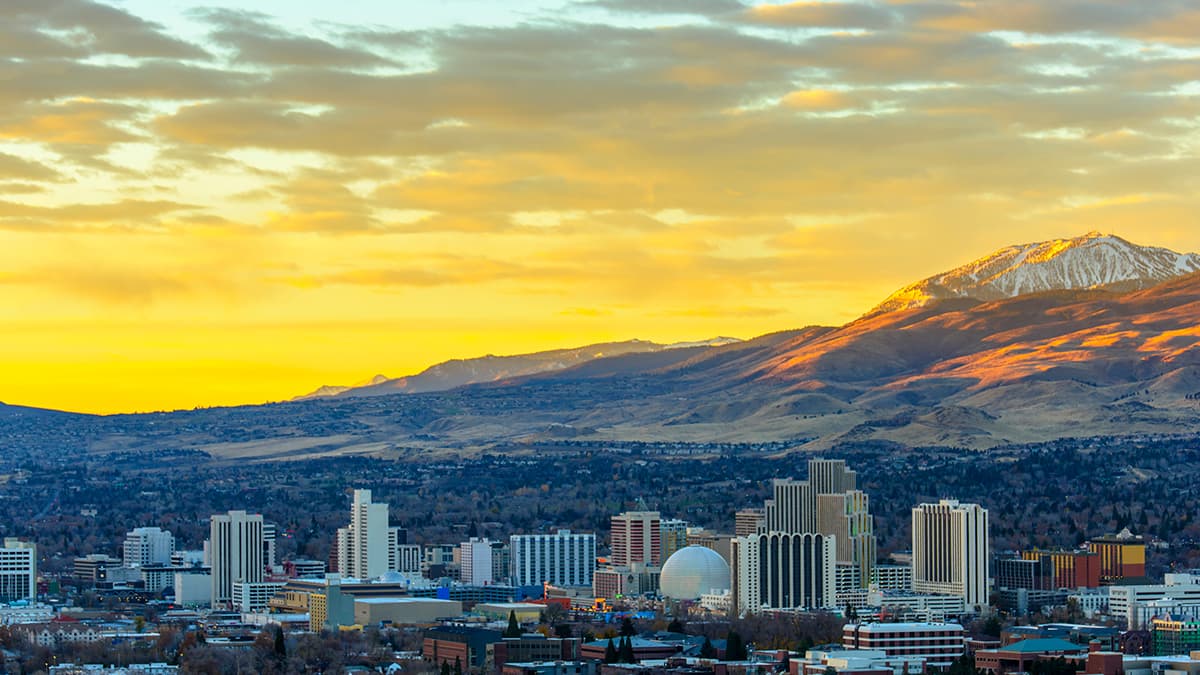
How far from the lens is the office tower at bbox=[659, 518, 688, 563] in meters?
180

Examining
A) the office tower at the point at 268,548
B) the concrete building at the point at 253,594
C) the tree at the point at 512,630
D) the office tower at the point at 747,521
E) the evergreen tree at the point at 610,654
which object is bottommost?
the evergreen tree at the point at 610,654

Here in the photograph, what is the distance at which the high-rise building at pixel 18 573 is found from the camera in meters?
169

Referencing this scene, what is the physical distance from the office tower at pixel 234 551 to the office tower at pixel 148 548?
14.9 m

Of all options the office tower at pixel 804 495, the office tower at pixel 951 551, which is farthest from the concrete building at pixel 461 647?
the office tower at pixel 804 495

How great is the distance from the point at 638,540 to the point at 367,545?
16.9m

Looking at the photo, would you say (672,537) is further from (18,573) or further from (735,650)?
(735,650)

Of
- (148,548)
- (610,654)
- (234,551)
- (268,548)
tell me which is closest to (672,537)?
(268,548)

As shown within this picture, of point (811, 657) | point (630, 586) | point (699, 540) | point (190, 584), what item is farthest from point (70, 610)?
point (811, 657)

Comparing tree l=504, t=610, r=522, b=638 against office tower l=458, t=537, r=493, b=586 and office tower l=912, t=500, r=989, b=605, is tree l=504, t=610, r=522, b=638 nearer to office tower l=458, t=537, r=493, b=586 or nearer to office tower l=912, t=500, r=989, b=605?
office tower l=912, t=500, r=989, b=605

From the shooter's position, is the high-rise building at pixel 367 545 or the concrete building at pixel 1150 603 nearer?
the concrete building at pixel 1150 603

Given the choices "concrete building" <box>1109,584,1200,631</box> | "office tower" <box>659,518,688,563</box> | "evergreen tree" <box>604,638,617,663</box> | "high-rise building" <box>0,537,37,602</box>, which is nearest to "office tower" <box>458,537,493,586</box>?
"office tower" <box>659,518,688,563</box>

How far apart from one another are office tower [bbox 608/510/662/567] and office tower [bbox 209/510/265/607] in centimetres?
2225

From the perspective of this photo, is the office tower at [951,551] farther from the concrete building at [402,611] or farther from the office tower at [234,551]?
the office tower at [234,551]

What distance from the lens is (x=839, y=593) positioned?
511ft
